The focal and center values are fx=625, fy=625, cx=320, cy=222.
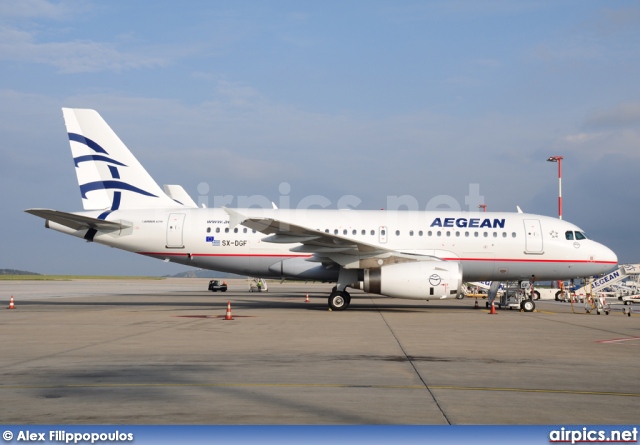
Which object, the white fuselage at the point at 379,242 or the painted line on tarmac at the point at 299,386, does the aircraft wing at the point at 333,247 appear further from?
the painted line on tarmac at the point at 299,386

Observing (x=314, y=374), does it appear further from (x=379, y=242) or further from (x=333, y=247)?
(x=379, y=242)

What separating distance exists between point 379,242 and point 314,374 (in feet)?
51.0

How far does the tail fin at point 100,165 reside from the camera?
25.3 metres

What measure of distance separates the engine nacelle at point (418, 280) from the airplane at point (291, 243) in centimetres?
141

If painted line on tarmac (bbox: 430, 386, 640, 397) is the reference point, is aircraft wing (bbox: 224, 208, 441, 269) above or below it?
above

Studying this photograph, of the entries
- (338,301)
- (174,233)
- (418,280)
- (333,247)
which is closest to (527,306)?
(418,280)

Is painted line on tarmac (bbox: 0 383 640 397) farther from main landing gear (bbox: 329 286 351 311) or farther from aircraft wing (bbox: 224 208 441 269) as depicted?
main landing gear (bbox: 329 286 351 311)

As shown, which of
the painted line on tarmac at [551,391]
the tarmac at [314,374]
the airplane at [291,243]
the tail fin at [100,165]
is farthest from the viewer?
the tail fin at [100,165]

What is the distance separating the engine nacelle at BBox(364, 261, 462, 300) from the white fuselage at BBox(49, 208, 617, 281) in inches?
109

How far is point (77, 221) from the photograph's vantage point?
927 inches

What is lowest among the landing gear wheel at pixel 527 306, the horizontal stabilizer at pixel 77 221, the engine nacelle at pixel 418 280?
the landing gear wheel at pixel 527 306

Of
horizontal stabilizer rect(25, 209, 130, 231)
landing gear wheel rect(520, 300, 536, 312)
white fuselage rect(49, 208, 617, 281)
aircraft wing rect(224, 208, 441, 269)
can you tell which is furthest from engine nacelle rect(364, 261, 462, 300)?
horizontal stabilizer rect(25, 209, 130, 231)

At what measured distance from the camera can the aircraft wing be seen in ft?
69.9

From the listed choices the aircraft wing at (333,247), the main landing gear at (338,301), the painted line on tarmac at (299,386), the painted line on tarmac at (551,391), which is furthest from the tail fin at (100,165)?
the painted line on tarmac at (551,391)
